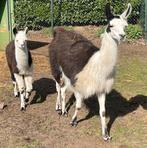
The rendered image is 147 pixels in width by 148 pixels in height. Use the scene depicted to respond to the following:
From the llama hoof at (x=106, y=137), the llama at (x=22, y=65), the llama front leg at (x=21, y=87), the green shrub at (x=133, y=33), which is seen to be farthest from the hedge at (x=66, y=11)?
the llama hoof at (x=106, y=137)

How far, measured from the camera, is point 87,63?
7.35 m

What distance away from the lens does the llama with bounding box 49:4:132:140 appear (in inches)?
269

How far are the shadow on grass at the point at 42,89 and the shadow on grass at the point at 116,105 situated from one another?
1.98 ft

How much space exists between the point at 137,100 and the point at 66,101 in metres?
1.41

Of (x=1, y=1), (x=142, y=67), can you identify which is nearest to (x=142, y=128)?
(x=142, y=67)

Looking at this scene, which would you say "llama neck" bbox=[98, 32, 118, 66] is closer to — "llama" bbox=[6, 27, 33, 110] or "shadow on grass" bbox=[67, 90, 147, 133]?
"shadow on grass" bbox=[67, 90, 147, 133]

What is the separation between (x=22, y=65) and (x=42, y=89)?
1.42 metres

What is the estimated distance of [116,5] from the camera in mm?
15859

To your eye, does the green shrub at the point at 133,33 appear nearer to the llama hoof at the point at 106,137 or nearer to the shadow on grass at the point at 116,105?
the shadow on grass at the point at 116,105

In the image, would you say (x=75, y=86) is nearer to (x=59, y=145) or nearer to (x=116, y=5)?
(x=59, y=145)

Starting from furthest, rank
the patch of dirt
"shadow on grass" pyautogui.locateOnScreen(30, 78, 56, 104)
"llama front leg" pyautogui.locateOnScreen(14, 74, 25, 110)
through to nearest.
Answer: "shadow on grass" pyautogui.locateOnScreen(30, 78, 56, 104), "llama front leg" pyautogui.locateOnScreen(14, 74, 25, 110), the patch of dirt

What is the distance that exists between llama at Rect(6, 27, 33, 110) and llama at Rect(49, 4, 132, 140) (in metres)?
0.49

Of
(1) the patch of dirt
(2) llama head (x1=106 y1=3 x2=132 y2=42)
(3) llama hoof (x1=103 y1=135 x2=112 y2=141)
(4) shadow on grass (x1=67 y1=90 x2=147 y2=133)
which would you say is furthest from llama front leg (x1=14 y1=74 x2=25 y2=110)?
(2) llama head (x1=106 y1=3 x2=132 y2=42)

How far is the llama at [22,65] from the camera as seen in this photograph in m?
8.30
